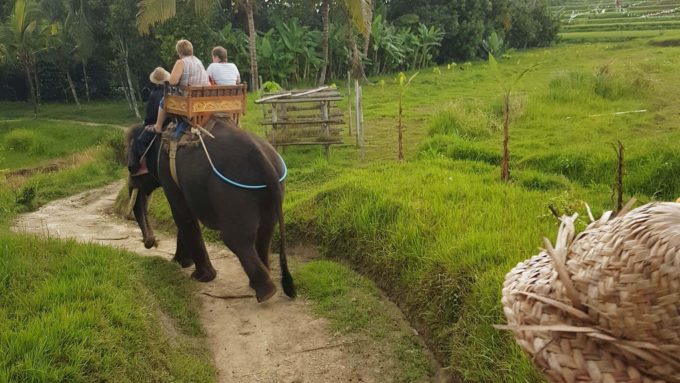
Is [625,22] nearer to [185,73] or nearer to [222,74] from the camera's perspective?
[222,74]

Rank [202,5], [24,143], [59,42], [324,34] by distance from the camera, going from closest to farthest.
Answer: [202,5], [24,143], [324,34], [59,42]

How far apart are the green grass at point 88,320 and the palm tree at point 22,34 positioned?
1759 centimetres

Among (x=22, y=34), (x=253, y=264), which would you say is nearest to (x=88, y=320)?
(x=253, y=264)

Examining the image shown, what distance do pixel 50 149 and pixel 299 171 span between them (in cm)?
1159

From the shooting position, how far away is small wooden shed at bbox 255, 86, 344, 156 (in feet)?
33.1

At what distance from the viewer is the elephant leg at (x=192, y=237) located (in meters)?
5.75

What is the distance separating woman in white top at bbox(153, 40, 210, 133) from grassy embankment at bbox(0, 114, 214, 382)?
4.71 feet

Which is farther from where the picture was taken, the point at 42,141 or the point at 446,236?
the point at 42,141

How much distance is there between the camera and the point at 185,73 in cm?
566

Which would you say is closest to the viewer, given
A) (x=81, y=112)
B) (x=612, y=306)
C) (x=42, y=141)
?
(x=612, y=306)

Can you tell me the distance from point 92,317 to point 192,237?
2.15 m

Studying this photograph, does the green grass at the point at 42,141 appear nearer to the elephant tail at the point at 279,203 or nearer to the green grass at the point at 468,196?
the green grass at the point at 468,196

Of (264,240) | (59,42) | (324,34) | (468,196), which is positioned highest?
(59,42)

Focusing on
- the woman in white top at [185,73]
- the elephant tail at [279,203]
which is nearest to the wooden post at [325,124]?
the woman in white top at [185,73]
